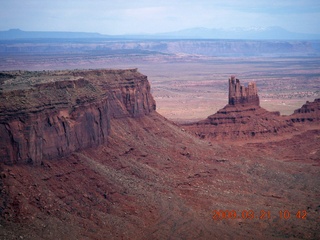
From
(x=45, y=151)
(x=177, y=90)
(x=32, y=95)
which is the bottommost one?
(x=177, y=90)

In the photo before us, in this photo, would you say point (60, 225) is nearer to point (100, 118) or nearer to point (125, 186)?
point (125, 186)

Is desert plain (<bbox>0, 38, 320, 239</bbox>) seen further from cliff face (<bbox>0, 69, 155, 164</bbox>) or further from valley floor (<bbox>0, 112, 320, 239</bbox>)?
cliff face (<bbox>0, 69, 155, 164</bbox>)

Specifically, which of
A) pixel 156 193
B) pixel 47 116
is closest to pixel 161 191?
pixel 156 193

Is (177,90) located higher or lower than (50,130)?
lower

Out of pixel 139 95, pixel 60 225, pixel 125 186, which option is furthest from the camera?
pixel 139 95

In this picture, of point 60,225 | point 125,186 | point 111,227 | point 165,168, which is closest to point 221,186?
point 165,168

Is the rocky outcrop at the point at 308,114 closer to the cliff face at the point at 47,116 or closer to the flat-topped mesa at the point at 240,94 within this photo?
the flat-topped mesa at the point at 240,94
